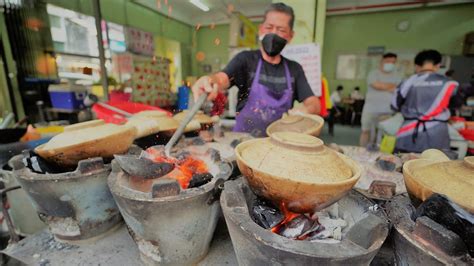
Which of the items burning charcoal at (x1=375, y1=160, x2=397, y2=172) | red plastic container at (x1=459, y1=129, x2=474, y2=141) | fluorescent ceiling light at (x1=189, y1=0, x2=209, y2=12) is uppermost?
fluorescent ceiling light at (x1=189, y1=0, x2=209, y2=12)

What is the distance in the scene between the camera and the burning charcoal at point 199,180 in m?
1.16

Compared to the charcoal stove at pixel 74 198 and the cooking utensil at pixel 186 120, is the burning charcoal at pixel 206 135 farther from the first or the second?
the charcoal stove at pixel 74 198

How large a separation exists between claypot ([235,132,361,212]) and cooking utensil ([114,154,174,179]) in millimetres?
480

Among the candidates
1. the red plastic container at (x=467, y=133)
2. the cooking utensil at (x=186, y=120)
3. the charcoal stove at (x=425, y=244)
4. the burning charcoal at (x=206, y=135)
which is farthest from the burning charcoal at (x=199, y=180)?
the red plastic container at (x=467, y=133)

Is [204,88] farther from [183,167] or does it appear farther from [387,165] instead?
[387,165]

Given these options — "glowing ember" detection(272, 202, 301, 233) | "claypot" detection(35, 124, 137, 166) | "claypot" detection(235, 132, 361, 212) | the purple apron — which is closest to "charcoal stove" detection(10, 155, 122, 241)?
"claypot" detection(35, 124, 137, 166)

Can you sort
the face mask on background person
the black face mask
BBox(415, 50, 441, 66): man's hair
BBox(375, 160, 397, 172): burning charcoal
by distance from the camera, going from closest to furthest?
BBox(375, 160, 397, 172): burning charcoal
the black face mask
BBox(415, 50, 441, 66): man's hair
the face mask on background person

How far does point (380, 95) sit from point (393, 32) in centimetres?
653

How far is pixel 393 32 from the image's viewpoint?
395 inches

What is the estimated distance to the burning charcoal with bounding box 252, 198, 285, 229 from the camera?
0.87 meters

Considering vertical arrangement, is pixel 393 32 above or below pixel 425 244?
above

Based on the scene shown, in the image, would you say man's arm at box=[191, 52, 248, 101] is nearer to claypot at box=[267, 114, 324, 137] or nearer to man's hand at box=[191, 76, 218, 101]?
man's hand at box=[191, 76, 218, 101]

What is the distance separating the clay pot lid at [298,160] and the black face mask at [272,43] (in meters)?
1.45

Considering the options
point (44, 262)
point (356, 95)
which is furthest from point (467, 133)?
point (356, 95)
